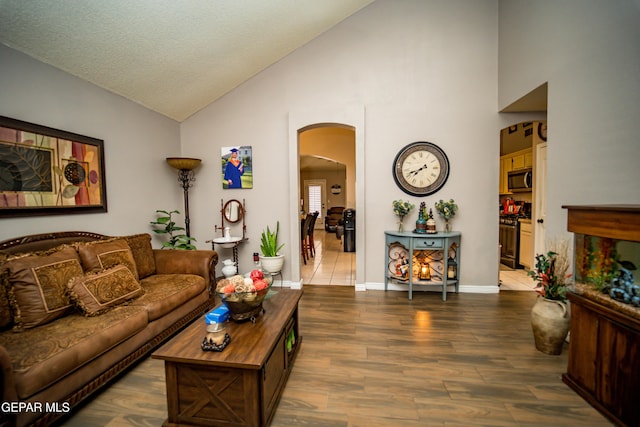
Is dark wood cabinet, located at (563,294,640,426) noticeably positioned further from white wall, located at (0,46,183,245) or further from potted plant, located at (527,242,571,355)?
white wall, located at (0,46,183,245)

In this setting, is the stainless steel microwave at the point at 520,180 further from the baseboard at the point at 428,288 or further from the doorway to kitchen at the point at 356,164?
the doorway to kitchen at the point at 356,164

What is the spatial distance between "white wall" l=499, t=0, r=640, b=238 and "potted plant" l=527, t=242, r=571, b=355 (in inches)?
15.2

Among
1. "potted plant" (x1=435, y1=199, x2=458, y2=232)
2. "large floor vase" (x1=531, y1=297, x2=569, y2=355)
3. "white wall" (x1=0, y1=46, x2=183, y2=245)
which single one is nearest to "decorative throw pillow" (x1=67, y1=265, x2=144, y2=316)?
"white wall" (x1=0, y1=46, x2=183, y2=245)

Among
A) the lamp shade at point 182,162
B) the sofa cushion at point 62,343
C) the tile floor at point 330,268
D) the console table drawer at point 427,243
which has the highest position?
the lamp shade at point 182,162

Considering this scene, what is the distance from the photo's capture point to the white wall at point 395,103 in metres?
3.60

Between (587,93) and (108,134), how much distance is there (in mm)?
4525

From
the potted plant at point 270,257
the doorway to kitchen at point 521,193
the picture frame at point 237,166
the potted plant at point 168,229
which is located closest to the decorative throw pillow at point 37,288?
the potted plant at point 168,229

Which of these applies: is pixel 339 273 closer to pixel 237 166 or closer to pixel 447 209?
pixel 447 209

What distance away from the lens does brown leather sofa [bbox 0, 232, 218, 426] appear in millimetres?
1387

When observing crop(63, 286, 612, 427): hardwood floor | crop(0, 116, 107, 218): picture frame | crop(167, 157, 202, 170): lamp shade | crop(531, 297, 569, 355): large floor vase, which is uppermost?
crop(167, 157, 202, 170): lamp shade

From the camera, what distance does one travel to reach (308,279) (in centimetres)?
439

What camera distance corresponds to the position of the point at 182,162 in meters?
3.69

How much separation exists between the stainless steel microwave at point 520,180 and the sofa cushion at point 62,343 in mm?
5776

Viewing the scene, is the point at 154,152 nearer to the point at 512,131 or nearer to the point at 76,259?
the point at 76,259
